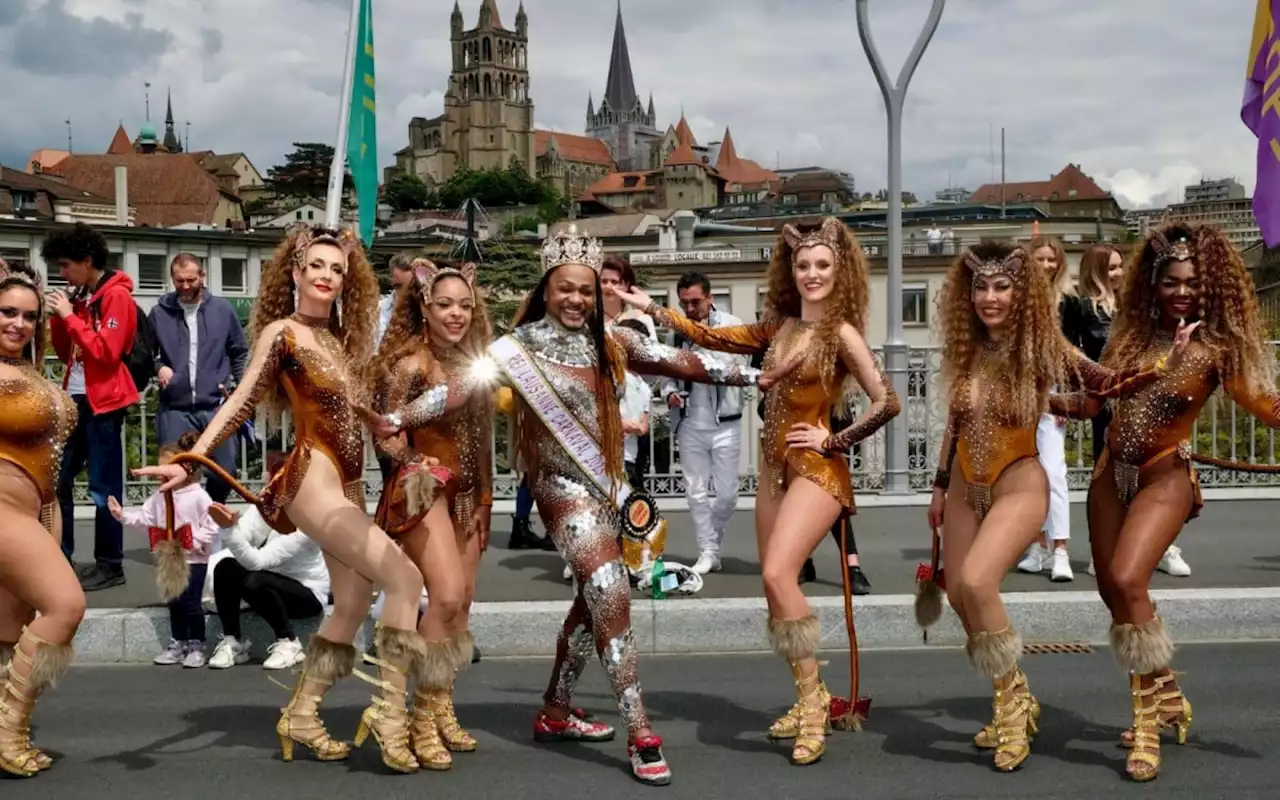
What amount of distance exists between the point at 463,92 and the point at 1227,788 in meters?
201

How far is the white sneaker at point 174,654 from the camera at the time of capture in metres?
7.73

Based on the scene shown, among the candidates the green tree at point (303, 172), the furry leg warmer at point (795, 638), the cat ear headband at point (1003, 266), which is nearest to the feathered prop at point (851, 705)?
the furry leg warmer at point (795, 638)

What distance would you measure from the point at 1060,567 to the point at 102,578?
6.14 m

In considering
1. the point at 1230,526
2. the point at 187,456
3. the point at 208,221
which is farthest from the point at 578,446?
the point at 208,221

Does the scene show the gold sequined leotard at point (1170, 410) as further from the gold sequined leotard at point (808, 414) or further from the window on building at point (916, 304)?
the window on building at point (916, 304)

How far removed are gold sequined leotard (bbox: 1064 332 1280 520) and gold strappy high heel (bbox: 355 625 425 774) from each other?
2916 millimetres

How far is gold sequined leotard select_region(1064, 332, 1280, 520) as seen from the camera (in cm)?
562

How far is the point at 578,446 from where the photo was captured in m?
5.61

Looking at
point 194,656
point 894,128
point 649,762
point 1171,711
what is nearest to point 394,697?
point 649,762

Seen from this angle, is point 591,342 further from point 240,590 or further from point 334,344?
point 240,590

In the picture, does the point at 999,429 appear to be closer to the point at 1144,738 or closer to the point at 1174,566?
the point at 1144,738

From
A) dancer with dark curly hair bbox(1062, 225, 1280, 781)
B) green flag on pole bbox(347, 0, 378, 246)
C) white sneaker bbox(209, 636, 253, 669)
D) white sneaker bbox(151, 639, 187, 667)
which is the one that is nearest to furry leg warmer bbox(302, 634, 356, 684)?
white sneaker bbox(209, 636, 253, 669)

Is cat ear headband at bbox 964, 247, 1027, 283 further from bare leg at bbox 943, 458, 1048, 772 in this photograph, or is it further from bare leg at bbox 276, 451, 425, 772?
bare leg at bbox 276, 451, 425, 772

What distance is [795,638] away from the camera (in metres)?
5.80
